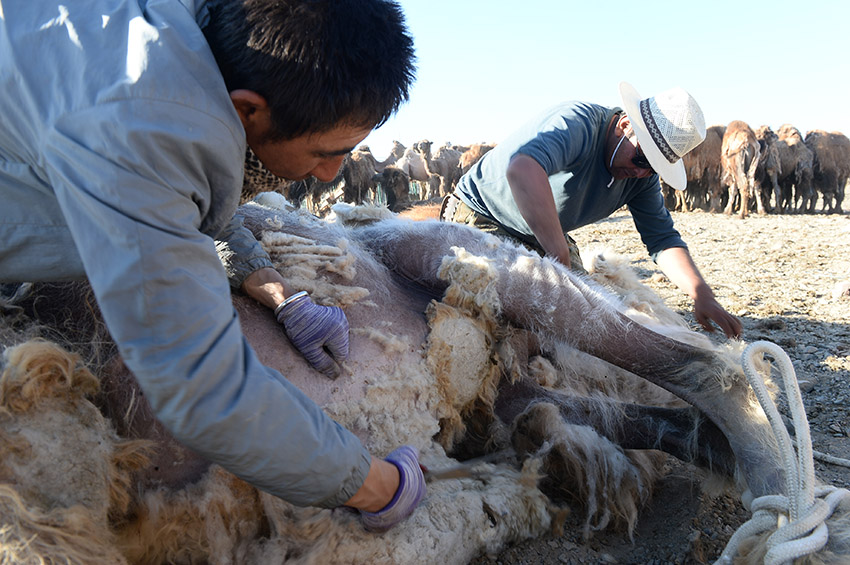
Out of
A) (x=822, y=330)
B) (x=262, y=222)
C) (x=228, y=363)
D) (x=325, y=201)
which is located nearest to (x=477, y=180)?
(x=262, y=222)

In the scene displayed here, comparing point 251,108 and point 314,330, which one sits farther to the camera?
point 314,330

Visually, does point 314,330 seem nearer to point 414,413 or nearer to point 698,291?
point 414,413

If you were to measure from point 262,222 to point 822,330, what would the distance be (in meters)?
3.83

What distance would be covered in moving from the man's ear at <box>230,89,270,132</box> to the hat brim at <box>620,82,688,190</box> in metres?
2.38

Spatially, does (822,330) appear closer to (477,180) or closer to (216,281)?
(477,180)

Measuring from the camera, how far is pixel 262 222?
2.34m

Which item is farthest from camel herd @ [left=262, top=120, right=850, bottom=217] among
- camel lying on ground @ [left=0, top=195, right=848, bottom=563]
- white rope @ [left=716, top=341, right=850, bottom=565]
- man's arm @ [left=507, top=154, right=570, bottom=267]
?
white rope @ [left=716, top=341, right=850, bottom=565]

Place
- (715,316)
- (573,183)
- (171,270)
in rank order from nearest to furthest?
(171,270), (715,316), (573,183)

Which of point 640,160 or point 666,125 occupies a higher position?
point 666,125

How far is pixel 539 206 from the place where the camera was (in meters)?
2.93

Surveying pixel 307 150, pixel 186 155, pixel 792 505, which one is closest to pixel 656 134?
pixel 792 505

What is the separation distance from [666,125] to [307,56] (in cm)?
250

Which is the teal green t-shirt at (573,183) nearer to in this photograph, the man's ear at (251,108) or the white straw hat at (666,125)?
the white straw hat at (666,125)

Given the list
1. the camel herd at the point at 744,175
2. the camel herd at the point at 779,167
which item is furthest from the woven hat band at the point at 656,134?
the camel herd at the point at 779,167
